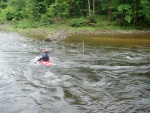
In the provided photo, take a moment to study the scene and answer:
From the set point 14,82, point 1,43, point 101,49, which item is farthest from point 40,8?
point 14,82

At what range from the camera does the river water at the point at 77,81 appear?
10.3 meters

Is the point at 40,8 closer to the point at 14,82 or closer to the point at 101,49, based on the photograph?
the point at 101,49

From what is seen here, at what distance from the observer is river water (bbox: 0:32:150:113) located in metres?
10.3

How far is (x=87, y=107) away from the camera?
33.1ft

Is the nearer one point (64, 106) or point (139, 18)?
point (64, 106)

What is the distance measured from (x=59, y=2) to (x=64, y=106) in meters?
33.2

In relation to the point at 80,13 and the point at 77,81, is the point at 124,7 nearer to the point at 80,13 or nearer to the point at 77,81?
the point at 80,13

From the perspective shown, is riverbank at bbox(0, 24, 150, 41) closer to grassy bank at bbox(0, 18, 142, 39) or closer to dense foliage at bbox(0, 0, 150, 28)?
grassy bank at bbox(0, 18, 142, 39)

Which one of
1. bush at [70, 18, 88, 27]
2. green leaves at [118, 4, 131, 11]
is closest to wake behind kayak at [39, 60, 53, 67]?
bush at [70, 18, 88, 27]

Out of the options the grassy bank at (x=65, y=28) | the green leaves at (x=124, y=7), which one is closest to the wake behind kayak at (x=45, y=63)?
the grassy bank at (x=65, y=28)

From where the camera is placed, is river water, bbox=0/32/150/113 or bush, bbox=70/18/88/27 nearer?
river water, bbox=0/32/150/113

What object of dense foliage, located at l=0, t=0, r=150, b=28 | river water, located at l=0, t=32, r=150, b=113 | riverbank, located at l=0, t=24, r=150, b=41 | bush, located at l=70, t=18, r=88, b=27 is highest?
dense foliage, located at l=0, t=0, r=150, b=28

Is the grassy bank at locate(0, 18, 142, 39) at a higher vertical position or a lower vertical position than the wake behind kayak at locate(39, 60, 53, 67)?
higher

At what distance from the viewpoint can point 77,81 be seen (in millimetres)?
13438
